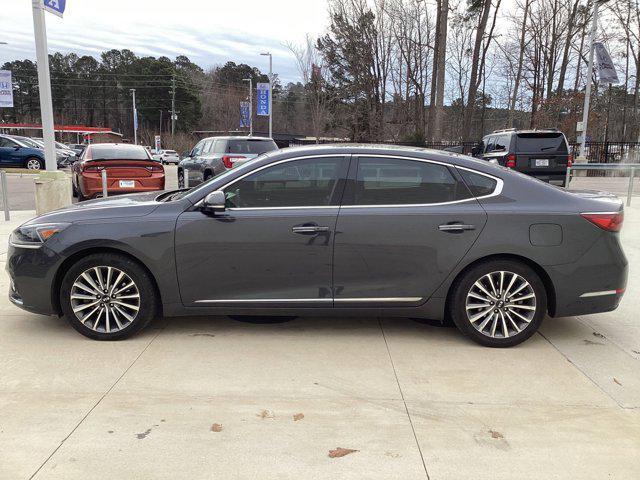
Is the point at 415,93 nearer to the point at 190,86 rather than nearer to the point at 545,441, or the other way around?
the point at 545,441

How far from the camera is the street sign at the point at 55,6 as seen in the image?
29.1ft

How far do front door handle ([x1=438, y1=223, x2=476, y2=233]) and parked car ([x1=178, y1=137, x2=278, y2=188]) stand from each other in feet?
29.8

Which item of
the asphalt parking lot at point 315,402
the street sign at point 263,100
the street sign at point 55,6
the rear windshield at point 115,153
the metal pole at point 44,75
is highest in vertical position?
the street sign at point 263,100

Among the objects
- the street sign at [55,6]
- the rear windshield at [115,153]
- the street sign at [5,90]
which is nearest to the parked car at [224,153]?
the rear windshield at [115,153]

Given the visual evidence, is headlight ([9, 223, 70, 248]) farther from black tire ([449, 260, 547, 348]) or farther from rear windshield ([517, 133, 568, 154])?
rear windshield ([517, 133, 568, 154])

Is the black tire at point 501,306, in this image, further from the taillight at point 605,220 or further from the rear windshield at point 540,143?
the rear windshield at point 540,143

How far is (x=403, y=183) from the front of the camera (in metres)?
4.34

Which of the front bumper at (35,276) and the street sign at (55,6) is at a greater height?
the street sign at (55,6)

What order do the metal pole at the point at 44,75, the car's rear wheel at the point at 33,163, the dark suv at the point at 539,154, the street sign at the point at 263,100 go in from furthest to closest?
the street sign at the point at 263,100 < the car's rear wheel at the point at 33,163 < the dark suv at the point at 539,154 < the metal pole at the point at 44,75

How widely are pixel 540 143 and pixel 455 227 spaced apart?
403 inches

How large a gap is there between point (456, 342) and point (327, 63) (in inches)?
1133

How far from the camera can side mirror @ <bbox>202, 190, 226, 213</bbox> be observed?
13.7 ft

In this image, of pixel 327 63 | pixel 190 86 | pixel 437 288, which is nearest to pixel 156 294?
pixel 437 288

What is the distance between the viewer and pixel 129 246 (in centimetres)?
421
